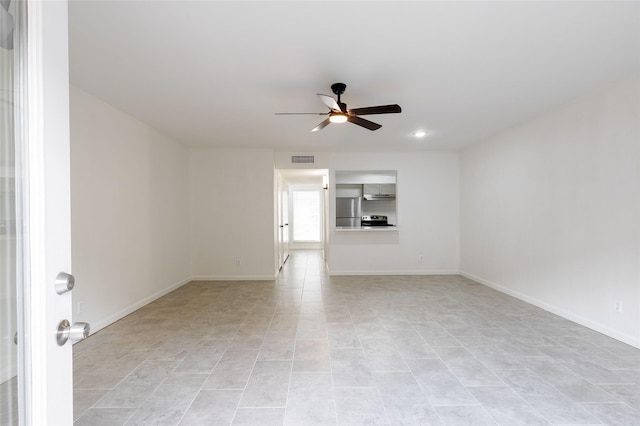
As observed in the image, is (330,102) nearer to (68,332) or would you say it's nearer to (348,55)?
(348,55)

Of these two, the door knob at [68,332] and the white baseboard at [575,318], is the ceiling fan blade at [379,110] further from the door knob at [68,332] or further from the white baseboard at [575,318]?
the white baseboard at [575,318]

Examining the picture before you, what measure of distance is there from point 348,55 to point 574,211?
3.11 m

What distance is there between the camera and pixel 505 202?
4531 mm

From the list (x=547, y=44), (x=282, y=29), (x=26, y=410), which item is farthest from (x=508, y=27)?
(x=26, y=410)

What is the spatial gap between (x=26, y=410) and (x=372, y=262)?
5542 mm

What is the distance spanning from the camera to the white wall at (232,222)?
5551 mm

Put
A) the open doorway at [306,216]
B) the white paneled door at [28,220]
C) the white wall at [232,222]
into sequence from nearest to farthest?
the white paneled door at [28,220], the white wall at [232,222], the open doorway at [306,216]

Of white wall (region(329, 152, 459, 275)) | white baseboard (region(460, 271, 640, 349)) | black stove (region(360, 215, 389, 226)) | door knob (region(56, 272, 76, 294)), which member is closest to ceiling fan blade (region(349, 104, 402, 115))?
door knob (region(56, 272, 76, 294))

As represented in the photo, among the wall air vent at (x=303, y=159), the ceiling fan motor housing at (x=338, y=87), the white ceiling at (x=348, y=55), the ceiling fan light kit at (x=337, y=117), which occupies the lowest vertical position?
the ceiling fan light kit at (x=337, y=117)

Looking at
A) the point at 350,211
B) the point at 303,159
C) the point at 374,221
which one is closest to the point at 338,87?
the point at 303,159

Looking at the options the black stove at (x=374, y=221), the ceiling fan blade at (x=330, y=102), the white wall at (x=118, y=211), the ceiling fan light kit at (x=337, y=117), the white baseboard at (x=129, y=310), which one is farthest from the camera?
the black stove at (x=374, y=221)

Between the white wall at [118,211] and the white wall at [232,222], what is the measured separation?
0.60 meters

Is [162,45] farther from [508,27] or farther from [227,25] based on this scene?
[508,27]

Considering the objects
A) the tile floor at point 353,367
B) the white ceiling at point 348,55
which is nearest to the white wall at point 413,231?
the tile floor at point 353,367
